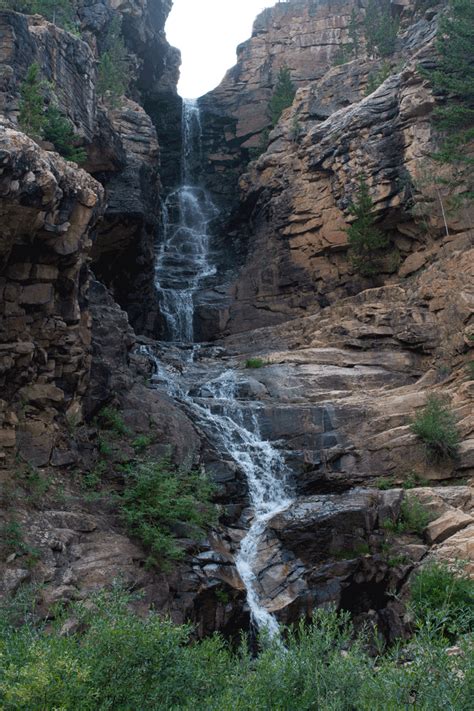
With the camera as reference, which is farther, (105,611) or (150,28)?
(150,28)

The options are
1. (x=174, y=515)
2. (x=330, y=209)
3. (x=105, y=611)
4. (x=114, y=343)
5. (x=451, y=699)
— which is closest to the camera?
(x=451, y=699)

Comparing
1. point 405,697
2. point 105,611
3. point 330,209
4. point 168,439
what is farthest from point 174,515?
point 330,209

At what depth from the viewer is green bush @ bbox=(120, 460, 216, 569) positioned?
44.0 feet

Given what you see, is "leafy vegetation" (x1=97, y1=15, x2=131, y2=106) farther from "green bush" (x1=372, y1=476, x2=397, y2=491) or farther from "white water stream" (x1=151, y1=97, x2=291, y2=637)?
"green bush" (x1=372, y1=476, x2=397, y2=491)

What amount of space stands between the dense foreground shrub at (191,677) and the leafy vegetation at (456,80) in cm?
2487

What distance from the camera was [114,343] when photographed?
2125cm

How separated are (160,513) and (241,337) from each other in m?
18.7

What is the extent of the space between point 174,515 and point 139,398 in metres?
6.56

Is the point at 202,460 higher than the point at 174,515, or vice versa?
the point at 202,460

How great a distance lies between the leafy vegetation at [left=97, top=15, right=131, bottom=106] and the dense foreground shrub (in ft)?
114

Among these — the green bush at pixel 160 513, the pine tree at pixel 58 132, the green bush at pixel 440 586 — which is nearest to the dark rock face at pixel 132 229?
the pine tree at pixel 58 132

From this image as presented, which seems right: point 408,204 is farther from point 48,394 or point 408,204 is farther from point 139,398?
point 48,394

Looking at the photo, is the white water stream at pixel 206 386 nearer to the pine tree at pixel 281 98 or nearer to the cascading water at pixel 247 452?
the cascading water at pixel 247 452

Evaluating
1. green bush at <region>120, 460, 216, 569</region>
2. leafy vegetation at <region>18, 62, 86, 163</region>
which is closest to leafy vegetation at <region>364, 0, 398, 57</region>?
leafy vegetation at <region>18, 62, 86, 163</region>
